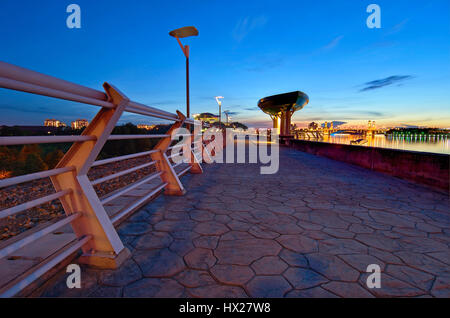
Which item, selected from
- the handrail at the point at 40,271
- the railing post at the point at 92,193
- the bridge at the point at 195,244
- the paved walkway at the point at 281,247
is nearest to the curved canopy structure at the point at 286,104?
the paved walkway at the point at 281,247

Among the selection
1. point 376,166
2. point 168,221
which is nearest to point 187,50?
point 376,166

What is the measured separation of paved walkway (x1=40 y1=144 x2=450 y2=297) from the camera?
1.75 metres

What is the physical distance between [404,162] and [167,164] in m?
5.96

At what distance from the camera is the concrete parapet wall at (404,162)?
4863 millimetres

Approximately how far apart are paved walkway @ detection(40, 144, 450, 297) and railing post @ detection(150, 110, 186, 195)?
23cm

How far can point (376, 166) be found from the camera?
7160 mm

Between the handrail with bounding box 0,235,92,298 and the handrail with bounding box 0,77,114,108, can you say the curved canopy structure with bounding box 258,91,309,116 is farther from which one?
the handrail with bounding box 0,235,92,298

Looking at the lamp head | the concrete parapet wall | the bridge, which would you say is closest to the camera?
the bridge

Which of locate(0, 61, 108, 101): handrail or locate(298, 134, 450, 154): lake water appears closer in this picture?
locate(0, 61, 108, 101): handrail

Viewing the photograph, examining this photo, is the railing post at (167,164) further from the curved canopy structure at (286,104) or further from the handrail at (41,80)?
the curved canopy structure at (286,104)

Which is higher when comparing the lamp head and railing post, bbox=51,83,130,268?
the lamp head

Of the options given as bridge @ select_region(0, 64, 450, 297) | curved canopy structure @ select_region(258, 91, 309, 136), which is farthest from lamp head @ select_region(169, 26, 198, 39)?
curved canopy structure @ select_region(258, 91, 309, 136)
